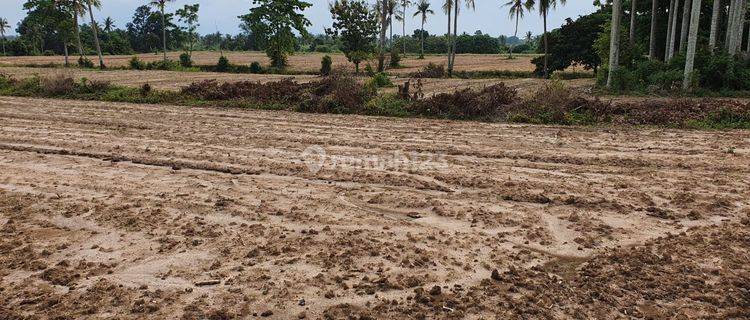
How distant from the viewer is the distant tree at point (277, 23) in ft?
130

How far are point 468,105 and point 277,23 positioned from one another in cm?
2917

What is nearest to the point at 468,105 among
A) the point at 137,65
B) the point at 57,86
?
the point at 57,86

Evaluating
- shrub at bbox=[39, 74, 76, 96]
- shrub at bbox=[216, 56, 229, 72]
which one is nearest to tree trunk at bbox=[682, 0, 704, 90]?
shrub at bbox=[39, 74, 76, 96]

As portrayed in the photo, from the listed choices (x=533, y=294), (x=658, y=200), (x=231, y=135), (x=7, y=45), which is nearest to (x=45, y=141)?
(x=231, y=135)

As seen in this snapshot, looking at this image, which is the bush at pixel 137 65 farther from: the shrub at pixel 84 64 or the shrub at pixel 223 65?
the shrub at pixel 223 65

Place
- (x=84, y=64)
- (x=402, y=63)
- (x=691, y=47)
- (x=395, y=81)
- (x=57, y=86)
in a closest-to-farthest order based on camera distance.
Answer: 1. (x=691, y=47)
2. (x=57, y=86)
3. (x=395, y=81)
4. (x=84, y=64)
5. (x=402, y=63)

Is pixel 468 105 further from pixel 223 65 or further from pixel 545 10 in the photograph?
pixel 223 65

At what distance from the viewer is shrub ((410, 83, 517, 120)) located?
540 inches

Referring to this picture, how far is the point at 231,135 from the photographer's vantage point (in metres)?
11.0

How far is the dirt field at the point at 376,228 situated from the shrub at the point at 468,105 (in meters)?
3.46

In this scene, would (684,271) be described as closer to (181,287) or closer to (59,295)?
(181,287)

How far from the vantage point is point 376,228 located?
5578 mm

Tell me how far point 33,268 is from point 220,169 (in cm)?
360

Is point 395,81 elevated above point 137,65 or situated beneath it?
situated beneath
